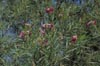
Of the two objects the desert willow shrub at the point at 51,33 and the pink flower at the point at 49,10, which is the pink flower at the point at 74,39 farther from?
the pink flower at the point at 49,10

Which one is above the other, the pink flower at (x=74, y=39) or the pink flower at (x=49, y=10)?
the pink flower at (x=49, y=10)

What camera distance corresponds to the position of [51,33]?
173 inches

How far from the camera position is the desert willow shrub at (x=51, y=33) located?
434cm

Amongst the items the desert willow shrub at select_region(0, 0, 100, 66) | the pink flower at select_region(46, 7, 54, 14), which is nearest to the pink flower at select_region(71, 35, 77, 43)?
the desert willow shrub at select_region(0, 0, 100, 66)

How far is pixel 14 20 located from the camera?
5.00 m

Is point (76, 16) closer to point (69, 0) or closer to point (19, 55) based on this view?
point (69, 0)

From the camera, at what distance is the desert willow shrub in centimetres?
434

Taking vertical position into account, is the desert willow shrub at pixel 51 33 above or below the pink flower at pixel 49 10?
below

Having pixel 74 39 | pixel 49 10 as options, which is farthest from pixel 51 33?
pixel 49 10

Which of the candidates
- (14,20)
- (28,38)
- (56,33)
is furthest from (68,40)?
(14,20)

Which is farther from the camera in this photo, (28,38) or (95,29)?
(95,29)

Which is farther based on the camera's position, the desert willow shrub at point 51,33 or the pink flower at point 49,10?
the pink flower at point 49,10

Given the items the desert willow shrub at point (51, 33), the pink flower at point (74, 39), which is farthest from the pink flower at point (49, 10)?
the pink flower at point (74, 39)

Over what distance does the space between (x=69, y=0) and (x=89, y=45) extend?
79cm
